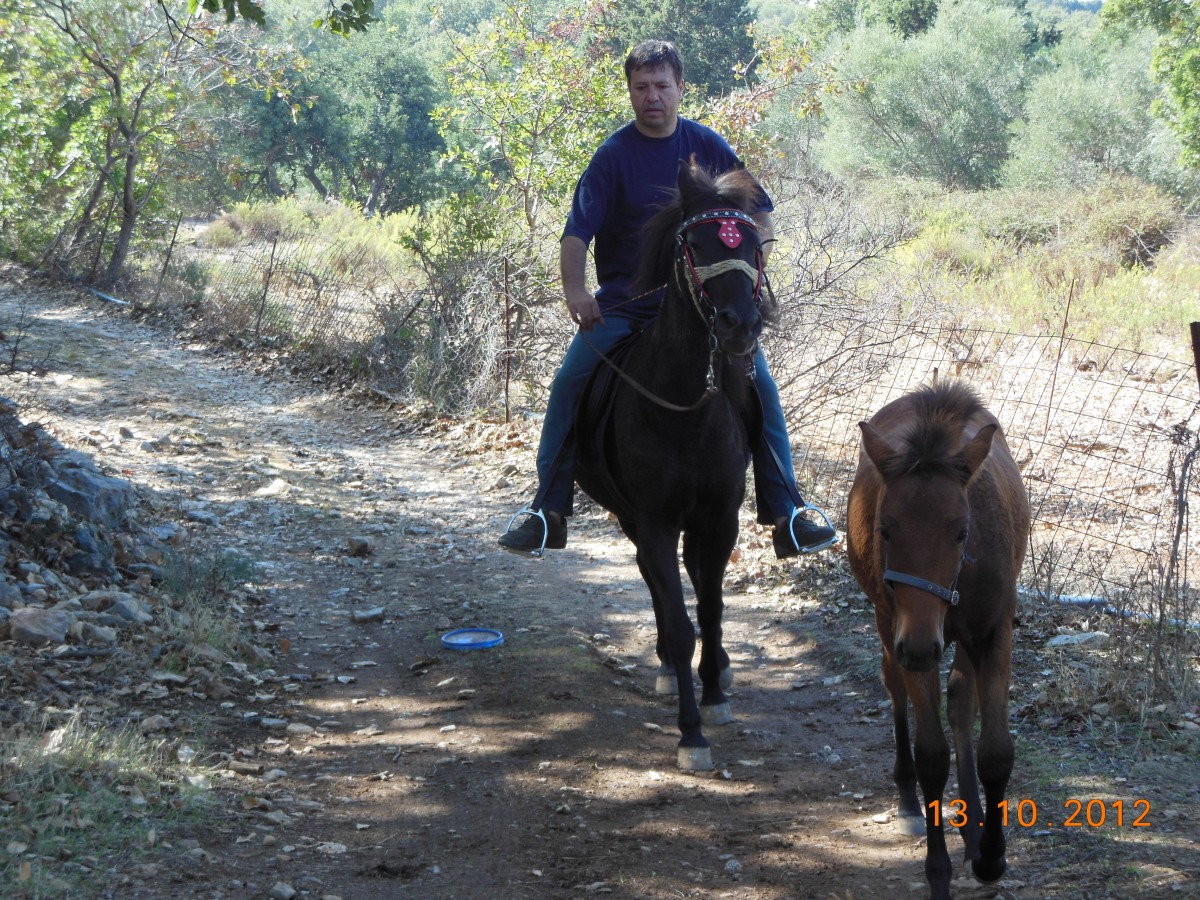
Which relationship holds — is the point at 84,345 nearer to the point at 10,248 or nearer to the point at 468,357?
the point at 468,357

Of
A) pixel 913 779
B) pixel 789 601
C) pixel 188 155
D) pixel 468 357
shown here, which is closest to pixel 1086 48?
pixel 188 155

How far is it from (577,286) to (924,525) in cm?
264

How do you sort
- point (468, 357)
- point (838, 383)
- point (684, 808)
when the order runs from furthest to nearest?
point (468, 357) → point (838, 383) → point (684, 808)

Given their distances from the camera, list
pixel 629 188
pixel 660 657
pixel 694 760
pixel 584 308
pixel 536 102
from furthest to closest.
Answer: pixel 536 102, pixel 660 657, pixel 629 188, pixel 584 308, pixel 694 760

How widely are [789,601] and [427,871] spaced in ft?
13.1

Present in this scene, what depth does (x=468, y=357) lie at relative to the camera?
12.6 m

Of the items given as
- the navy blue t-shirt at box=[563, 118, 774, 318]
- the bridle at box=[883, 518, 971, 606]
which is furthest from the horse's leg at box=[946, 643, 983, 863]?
the navy blue t-shirt at box=[563, 118, 774, 318]

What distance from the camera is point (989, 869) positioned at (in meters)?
3.68

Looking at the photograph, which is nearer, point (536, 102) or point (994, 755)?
point (994, 755)

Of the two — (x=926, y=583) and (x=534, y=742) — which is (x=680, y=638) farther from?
(x=926, y=583)

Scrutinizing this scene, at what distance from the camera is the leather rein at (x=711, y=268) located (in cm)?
448

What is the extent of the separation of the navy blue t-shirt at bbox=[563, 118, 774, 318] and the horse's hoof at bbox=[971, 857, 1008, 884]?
3.14m
